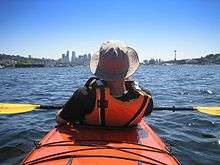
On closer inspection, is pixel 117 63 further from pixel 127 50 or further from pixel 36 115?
pixel 36 115

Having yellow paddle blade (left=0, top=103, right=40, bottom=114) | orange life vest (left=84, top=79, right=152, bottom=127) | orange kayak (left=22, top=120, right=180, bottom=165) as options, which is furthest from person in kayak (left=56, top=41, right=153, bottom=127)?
yellow paddle blade (left=0, top=103, right=40, bottom=114)

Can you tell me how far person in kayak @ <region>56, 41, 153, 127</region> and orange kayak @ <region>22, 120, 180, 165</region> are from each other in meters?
0.17

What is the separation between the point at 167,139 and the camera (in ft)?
29.4

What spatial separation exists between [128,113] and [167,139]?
14.2 feet

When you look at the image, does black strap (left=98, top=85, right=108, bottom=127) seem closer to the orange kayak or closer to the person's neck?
the person's neck

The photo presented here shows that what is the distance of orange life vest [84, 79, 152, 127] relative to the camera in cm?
469

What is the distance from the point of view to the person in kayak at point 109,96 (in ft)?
15.3

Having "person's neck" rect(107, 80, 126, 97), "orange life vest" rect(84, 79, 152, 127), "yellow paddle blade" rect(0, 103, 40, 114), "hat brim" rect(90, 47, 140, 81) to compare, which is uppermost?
"hat brim" rect(90, 47, 140, 81)

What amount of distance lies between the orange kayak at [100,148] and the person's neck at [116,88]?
1.86 feet

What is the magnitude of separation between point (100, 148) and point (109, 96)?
855mm

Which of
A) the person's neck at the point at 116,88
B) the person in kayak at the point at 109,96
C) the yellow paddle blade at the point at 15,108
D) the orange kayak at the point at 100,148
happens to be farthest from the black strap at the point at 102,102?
the yellow paddle blade at the point at 15,108

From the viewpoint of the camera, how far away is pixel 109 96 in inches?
185

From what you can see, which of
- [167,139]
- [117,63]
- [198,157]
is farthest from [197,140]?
[117,63]

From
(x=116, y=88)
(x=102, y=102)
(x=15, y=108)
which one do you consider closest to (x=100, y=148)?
(x=102, y=102)
